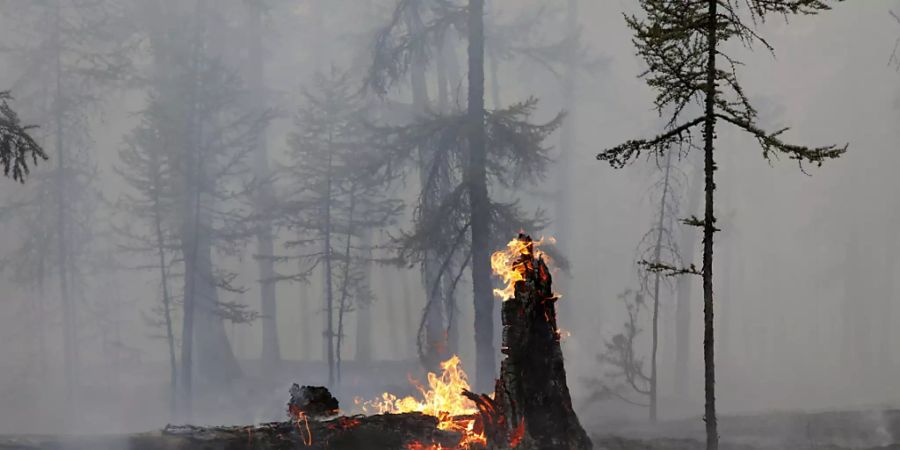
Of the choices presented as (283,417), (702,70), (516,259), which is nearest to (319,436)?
(516,259)

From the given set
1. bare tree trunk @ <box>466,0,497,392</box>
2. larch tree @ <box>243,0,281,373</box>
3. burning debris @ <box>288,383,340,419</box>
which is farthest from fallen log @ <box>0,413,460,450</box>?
larch tree @ <box>243,0,281,373</box>

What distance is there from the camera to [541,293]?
32.1 feet

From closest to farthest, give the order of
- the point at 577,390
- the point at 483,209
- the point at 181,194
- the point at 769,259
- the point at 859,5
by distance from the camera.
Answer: the point at 483,209
the point at 181,194
the point at 577,390
the point at 769,259
the point at 859,5

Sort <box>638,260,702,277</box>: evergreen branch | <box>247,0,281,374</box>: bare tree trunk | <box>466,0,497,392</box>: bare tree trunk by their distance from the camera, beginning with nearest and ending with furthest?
<box>638,260,702,277</box>: evergreen branch, <box>466,0,497,392</box>: bare tree trunk, <box>247,0,281,374</box>: bare tree trunk

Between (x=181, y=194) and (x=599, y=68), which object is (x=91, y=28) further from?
(x=599, y=68)

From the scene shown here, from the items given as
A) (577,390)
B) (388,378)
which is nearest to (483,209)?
(388,378)

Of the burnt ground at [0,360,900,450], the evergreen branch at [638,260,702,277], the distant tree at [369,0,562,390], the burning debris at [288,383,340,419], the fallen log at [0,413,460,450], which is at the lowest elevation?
the burnt ground at [0,360,900,450]

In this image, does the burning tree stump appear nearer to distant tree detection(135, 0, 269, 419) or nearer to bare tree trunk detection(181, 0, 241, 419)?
distant tree detection(135, 0, 269, 419)

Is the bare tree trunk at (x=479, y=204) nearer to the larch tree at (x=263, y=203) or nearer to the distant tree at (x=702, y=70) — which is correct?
the distant tree at (x=702, y=70)

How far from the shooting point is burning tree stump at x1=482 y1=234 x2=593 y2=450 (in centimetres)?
953

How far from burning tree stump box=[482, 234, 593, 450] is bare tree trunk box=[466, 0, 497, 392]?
787 cm

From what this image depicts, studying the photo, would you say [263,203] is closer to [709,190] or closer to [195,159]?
[195,159]

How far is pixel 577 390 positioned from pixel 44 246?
2161 centimetres

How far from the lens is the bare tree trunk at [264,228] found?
29.4 m
